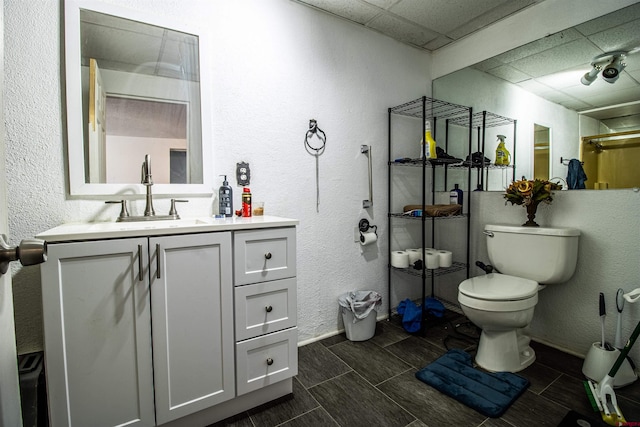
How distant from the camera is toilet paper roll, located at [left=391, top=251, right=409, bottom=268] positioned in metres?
2.40

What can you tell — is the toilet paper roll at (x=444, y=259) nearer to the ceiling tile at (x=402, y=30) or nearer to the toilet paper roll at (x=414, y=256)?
the toilet paper roll at (x=414, y=256)

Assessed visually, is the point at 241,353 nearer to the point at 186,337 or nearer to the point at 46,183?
the point at 186,337

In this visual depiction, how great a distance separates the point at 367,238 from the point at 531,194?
112cm

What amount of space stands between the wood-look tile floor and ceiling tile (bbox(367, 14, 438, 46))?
7.66ft

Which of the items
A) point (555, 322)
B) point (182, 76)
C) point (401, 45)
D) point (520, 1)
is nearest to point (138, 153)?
point (182, 76)

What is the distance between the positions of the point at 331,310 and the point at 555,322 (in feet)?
4.98

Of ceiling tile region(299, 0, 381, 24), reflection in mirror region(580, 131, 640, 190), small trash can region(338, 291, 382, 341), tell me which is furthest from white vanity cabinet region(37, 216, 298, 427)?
reflection in mirror region(580, 131, 640, 190)

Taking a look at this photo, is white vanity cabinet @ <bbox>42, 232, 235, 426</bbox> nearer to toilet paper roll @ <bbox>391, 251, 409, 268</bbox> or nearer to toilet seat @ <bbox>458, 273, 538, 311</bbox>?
toilet seat @ <bbox>458, 273, 538, 311</bbox>

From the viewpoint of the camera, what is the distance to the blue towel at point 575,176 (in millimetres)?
1883

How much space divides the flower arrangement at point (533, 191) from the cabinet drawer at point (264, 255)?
5.06 ft

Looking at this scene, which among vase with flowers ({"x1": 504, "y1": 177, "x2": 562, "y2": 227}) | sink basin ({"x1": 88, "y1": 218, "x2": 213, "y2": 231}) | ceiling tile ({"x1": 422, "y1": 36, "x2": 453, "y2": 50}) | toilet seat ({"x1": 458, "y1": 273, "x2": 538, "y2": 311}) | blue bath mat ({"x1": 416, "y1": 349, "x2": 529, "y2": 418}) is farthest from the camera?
ceiling tile ({"x1": 422, "y1": 36, "x2": 453, "y2": 50})

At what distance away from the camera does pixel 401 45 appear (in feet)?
8.30

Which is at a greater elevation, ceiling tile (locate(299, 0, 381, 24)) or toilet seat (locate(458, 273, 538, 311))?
ceiling tile (locate(299, 0, 381, 24))

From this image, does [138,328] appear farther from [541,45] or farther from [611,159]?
[541,45]
